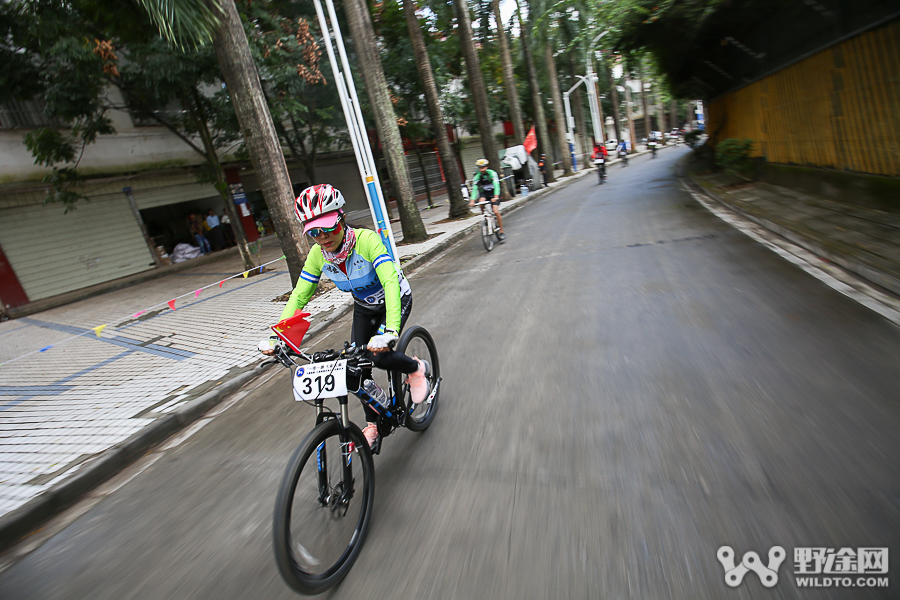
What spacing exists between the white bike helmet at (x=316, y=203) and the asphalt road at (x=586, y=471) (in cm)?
179

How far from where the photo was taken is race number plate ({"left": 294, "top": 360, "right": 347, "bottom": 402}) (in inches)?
107

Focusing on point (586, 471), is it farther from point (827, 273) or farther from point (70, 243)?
point (70, 243)

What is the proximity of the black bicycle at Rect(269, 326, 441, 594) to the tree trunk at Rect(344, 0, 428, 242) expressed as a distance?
1119 centimetres

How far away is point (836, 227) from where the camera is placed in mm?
7082

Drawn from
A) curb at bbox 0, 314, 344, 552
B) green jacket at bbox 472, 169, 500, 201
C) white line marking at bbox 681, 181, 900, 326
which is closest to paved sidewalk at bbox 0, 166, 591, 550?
curb at bbox 0, 314, 344, 552

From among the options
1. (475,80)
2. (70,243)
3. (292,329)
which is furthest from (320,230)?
(475,80)

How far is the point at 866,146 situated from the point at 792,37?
3.52 m

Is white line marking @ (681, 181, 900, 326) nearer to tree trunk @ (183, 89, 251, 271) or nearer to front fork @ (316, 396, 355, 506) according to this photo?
front fork @ (316, 396, 355, 506)

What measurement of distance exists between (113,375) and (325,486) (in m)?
6.15

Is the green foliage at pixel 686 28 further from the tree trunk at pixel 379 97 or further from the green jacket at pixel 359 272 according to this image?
the green jacket at pixel 359 272

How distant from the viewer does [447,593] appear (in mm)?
2289

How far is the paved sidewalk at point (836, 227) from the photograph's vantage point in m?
5.49

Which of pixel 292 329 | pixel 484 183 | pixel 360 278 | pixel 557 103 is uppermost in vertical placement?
pixel 557 103

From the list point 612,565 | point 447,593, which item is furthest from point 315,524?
point 612,565
